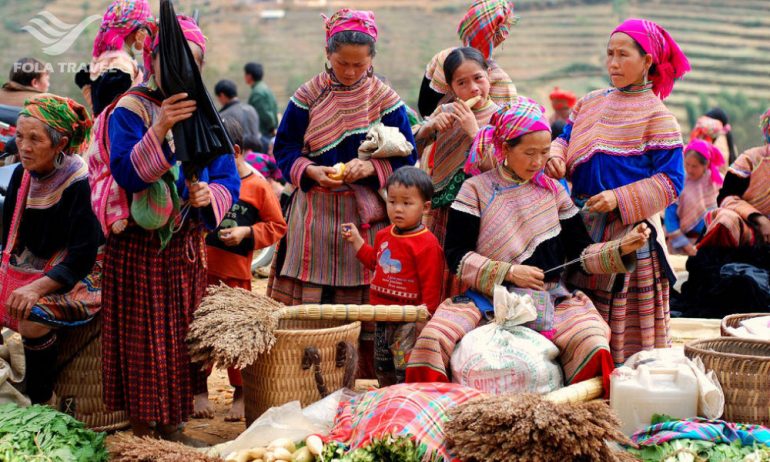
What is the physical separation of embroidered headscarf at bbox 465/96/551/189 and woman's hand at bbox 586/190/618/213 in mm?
262

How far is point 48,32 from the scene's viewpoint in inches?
796

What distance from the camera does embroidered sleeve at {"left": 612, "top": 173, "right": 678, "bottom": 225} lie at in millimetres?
5062

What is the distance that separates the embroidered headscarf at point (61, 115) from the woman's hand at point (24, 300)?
0.77 m

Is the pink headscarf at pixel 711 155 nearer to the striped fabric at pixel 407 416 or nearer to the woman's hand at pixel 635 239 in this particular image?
the woman's hand at pixel 635 239

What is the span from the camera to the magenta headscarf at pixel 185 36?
4488mm

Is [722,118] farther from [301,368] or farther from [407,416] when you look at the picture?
[407,416]

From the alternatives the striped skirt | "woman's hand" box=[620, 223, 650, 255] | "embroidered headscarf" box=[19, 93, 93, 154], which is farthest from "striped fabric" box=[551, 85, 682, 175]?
"embroidered headscarf" box=[19, 93, 93, 154]

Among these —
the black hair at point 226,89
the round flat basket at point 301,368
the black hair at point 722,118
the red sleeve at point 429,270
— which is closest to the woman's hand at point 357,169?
the red sleeve at point 429,270

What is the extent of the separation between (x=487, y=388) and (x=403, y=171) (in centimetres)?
129

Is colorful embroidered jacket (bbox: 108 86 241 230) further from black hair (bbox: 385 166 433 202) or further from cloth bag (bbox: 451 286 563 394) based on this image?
cloth bag (bbox: 451 286 563 394)

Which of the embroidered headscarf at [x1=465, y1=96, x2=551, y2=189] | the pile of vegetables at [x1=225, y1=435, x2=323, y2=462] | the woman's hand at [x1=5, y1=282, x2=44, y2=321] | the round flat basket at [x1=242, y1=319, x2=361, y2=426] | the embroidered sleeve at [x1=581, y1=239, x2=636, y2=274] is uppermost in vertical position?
the embroidered headscarf at [x1=465, y1=96, x2=551, y2=189]

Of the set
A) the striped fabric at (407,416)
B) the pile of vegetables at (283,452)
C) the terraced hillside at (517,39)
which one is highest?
the terraced hillside at (517,39)

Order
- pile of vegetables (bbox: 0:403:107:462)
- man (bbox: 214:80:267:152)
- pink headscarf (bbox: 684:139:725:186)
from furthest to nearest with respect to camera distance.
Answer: man (bbox: 214:80:267:152) < pink headscarf (bbox: 684:139:725:186) < pile of vegetables (bbox: 0:403:107:462)

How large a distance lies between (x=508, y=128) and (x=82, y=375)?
2.57 meters
